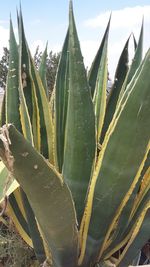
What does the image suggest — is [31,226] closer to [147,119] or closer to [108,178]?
[108,178]

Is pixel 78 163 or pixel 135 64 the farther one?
pixel 135 64

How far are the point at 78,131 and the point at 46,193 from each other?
165 millimetres

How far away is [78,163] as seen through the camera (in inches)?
34.3

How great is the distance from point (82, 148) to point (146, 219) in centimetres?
26

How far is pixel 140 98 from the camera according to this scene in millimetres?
777

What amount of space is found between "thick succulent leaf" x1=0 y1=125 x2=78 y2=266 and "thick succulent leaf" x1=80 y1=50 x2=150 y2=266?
6 cm

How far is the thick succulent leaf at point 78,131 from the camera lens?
0.79 meters

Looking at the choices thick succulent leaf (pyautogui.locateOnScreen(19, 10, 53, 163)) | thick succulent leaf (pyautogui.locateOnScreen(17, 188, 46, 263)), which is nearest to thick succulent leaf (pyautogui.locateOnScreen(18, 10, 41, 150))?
thick succulent leaf (pyautogui.locateOnScreen(19, 10, 53, 163))

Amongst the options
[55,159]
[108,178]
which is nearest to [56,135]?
[55,159]

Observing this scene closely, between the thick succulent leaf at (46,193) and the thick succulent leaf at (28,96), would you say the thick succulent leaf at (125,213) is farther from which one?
the thick succulent leaf at (28,96)

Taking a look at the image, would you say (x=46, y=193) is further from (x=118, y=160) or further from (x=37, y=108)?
(x=37, y=108)

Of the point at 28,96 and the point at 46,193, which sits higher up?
the point at 28,96

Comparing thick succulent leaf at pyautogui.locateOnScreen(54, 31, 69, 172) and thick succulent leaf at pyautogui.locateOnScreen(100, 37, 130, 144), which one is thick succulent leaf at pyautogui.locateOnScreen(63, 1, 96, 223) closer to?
thick succulent leaf at pyautogui.locateOnScreen(54, 31, 69, 172)

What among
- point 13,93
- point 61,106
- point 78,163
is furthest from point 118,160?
point 13,93
